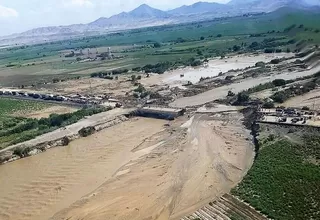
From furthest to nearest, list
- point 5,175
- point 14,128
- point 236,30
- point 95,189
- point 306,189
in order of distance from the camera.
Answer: point 236,30, point 14,128, point 5,175, point 95,189, point 306,189

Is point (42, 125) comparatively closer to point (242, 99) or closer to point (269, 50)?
point (242, 99)

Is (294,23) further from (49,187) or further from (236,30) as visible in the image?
(49,187)

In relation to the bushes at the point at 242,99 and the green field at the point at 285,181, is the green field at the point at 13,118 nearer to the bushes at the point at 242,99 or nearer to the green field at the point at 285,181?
the bushes at the point at 242,99

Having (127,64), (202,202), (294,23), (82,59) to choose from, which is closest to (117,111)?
(202,202)

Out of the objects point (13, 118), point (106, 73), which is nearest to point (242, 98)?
point (13, 118)

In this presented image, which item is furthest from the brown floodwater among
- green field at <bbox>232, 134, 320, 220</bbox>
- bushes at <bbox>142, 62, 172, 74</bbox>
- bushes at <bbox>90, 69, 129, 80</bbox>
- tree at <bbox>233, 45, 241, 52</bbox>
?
tree at <bbox>233, 45, 241, 52</bbox>

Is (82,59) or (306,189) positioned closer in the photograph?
(306,189)

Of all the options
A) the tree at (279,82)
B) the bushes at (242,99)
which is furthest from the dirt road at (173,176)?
the tree at (279,82)

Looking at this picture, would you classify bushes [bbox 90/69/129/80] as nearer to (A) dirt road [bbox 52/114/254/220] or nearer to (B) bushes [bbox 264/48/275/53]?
(B) bushes [bbox 264/48/275/53]
